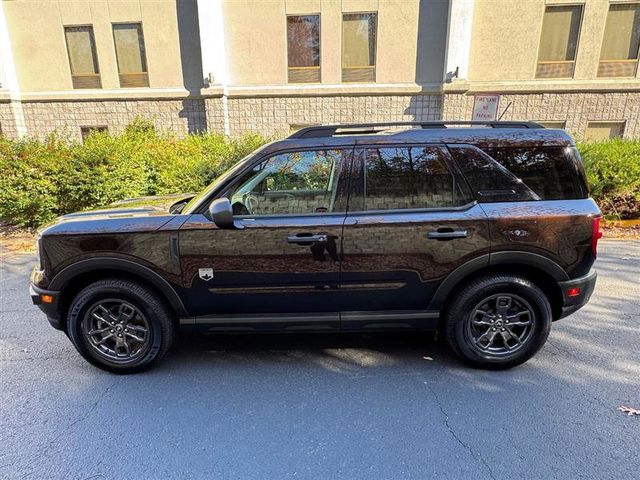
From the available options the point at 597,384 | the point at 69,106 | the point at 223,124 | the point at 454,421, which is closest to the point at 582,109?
the point at 223,124

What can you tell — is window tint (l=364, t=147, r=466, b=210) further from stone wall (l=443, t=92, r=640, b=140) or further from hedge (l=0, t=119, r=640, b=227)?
stone wall (l=443, t=92, r=640, b=140)

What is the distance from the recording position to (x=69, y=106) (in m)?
14.4

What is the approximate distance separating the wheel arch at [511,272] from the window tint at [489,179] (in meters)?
0.45

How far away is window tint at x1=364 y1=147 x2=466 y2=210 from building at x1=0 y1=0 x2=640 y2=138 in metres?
11.5

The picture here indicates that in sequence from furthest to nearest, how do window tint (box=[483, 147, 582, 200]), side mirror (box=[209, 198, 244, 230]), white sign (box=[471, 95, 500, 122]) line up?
white sign (box=[471, 95, 500, 122])
window tint (box=[483, 147, 582, 200])
side mirror (box=[209, 198, 244, 230])

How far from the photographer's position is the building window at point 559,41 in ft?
41.8

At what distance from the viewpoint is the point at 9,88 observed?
14156mm

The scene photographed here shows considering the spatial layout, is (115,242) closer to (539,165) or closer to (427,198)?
(427,198)

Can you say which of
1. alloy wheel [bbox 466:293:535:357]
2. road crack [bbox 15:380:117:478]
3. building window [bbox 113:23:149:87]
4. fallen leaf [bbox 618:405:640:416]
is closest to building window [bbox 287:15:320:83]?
building window [bbox 113:23:149:87]

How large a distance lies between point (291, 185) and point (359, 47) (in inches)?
481

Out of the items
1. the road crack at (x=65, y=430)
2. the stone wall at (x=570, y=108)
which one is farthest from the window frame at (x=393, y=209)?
the stone wall at (x=570, y=108)

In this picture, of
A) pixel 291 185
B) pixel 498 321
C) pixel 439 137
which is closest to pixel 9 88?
pixel 291 185

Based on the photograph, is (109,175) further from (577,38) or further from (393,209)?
(577,38)

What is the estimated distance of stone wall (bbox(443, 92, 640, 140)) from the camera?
12.9 metres
